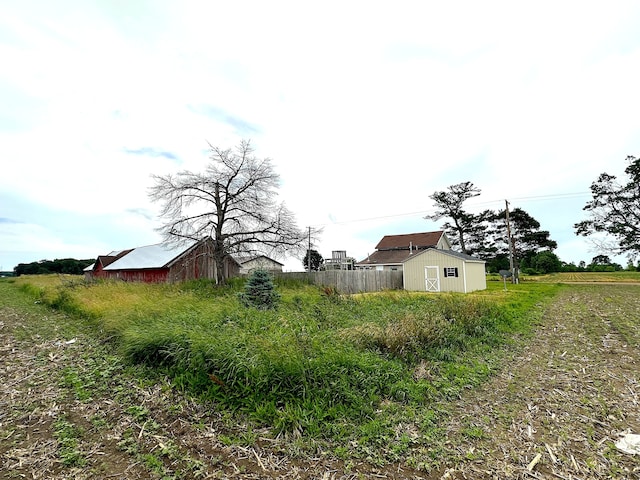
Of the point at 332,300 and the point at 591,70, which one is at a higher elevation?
the point at 591,70

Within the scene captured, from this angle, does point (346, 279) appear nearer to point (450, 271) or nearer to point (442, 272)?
point (442, 272)

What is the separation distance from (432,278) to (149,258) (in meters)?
20.1

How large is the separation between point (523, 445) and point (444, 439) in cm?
69

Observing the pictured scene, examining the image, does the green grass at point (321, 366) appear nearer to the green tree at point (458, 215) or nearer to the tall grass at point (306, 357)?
the tall grass at point (306, 357)

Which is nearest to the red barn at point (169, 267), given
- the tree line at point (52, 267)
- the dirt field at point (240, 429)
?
the dirt field at point (240, 429)

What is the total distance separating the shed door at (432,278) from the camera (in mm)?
21250

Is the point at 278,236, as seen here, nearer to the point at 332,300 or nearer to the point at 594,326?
the point at 332,300

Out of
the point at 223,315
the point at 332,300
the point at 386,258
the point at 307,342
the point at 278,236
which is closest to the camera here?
the point at 307,342

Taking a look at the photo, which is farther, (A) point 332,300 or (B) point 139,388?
(A) point 332,300

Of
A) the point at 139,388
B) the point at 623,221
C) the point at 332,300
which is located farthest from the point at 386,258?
the point at 139,388

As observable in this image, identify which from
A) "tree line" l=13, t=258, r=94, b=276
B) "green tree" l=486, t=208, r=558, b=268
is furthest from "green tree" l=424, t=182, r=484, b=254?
"tree line" l=13, t=258, r=94, b=276

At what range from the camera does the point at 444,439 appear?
10.3 ft

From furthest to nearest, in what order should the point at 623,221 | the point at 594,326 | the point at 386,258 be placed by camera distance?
the point at 386,258 → the point at 623,221 → the point at 594,326

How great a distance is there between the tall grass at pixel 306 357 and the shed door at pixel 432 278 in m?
13.7
